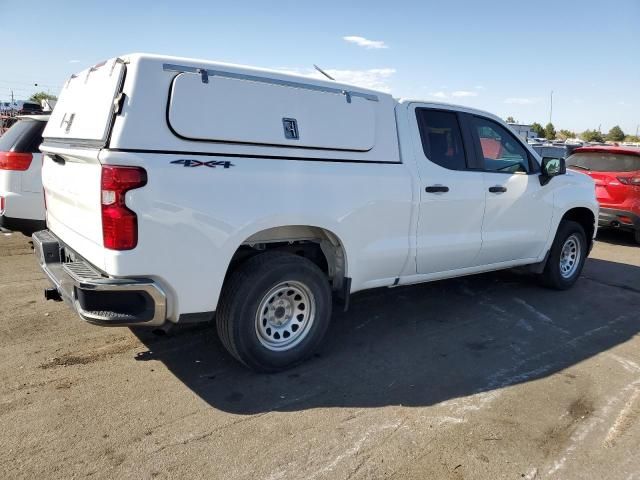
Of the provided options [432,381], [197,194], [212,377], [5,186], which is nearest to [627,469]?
[432,381]

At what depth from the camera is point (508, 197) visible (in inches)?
207

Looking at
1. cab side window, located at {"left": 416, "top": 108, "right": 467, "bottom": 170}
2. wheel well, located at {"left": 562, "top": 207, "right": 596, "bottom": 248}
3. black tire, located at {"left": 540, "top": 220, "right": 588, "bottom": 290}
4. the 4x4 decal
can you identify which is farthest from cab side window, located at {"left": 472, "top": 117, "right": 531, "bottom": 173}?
the 4x4 decal

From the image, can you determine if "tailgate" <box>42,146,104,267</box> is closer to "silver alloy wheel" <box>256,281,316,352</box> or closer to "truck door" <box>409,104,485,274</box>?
"silver alloy wheel" <box>256,281,316,352</box>

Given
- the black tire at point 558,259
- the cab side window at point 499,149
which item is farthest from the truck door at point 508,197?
the black tire at point 558,259

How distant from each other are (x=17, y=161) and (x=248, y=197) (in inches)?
159

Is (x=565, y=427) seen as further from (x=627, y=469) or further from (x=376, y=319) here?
(x=376, y=319)

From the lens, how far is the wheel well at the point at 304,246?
12.3ft

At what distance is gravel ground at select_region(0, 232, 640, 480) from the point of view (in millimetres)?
2846

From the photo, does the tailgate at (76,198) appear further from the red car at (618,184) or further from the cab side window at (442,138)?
the red car at (618,184)

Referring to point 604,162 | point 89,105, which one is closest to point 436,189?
point 89,105

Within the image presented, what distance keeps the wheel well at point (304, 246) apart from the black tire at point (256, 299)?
0.11 meters

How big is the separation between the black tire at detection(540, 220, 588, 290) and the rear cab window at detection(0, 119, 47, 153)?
6.18 metres

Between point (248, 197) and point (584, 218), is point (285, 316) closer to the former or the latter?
point (248, 197)

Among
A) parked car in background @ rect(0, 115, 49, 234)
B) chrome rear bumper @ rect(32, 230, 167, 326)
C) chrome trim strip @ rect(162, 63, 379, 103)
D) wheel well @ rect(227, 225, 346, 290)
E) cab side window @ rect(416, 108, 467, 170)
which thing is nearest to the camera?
chrome rear bumper @ rect(32, 230, 167, 326)
